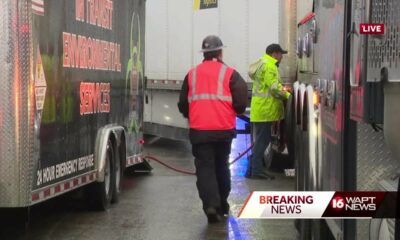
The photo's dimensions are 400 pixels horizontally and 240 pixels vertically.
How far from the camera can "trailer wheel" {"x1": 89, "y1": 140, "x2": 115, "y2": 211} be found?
27.3 ft

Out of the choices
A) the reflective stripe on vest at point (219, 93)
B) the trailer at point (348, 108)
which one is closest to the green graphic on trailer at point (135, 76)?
the reflective stripe on vest at point (219, 93)

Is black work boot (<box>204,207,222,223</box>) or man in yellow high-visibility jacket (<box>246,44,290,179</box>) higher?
man in yellow high-visibility jacket (<box>246,44,290,179</box>)

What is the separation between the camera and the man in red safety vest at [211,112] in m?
7.64

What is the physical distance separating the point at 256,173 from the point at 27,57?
556 centimetres

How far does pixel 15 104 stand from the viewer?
19.4ft

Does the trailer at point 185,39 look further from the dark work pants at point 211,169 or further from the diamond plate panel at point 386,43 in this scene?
the diamond plate panel at point 386,43

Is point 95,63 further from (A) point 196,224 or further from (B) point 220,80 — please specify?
(A) point 196,224

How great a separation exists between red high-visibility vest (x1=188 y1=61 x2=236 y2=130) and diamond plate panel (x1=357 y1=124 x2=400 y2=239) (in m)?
3.76

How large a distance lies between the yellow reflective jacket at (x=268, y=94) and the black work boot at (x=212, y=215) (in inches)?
120

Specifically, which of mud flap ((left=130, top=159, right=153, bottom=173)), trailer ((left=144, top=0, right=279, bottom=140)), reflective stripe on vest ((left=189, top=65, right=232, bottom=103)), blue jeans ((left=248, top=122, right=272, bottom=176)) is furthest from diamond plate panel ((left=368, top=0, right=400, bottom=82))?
trailer ((left=144, top=0, right=279, bottom=140))

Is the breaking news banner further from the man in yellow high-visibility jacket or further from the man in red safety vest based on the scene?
the man in yellow high-visibility jacket

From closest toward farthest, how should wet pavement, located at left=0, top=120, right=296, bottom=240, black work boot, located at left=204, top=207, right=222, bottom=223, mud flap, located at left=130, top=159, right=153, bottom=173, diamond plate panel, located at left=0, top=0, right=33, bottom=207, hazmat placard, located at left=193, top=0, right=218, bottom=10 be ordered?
diamond plate panel, located at left=0, top=0, right=33, bottom=207
wet pavement, located at left=0, top=120, right=296, bottom=240
black work boot, located at left=204, top=207, right=222, bottom=223
mud flap, located at left=130, top=159, right=153, bottom=173
hazmat placard, located at left=193, top=0, right=218, bottom=10

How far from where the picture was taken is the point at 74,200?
918cm

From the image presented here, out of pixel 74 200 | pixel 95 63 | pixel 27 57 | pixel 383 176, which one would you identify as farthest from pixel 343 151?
pixel 74 200
